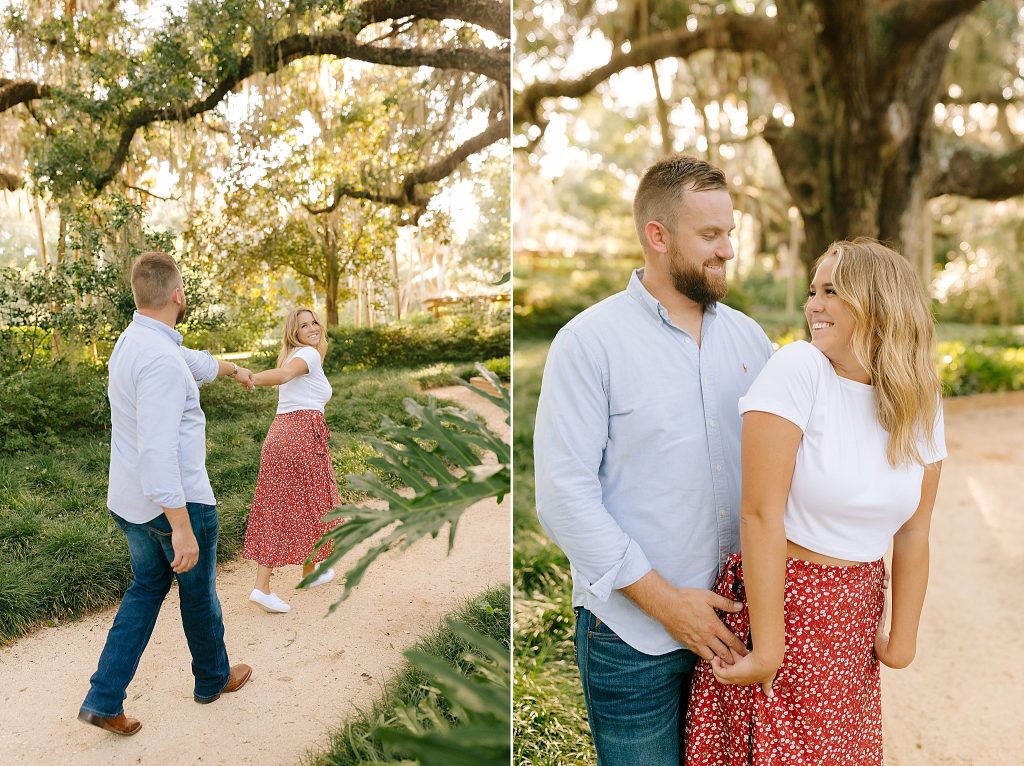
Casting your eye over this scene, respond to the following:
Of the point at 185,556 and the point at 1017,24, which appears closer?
the point at 185,556

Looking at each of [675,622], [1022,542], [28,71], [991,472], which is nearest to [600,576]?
[675,622]

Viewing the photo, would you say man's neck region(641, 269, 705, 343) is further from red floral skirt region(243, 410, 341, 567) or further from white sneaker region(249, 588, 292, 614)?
white sneaker region(249, 588, 292, 614)

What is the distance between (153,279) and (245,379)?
30 cm

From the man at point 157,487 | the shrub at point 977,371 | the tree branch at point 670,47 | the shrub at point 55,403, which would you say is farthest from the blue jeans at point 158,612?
the shrub at point 977,371

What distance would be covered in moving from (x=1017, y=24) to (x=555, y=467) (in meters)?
10.3

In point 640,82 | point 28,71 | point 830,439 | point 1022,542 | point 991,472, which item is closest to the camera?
point 830,439

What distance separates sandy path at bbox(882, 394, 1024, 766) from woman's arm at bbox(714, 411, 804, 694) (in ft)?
5.28

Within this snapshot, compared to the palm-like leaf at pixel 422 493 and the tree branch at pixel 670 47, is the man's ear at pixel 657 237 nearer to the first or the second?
the palm-like leaf at pixel 422 493

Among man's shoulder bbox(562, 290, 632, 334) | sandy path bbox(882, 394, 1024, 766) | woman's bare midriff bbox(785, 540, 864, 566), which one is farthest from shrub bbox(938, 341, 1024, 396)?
man's shoulder bbox(562, 290, 632, 334)

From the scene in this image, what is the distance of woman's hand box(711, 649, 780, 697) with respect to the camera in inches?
56.1

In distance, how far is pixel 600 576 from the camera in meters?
1.45

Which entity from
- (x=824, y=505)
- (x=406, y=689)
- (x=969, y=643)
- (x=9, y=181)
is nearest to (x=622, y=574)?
(x=824, y=505)

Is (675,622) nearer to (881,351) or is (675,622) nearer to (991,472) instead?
(881,351)

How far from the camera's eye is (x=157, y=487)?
1.80 meters
